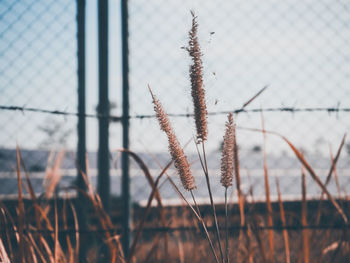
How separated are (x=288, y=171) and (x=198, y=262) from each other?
7125 millimetres

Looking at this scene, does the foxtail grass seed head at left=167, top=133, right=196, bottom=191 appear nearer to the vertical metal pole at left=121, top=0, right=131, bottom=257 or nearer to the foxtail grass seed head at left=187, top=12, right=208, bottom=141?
the foxtail grass seed head at left=187, top=12, right=208, bottom=141

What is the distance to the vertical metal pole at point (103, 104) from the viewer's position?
1.43 metres

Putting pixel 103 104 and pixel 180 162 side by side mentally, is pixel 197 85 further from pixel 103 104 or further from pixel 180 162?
pixel 103 104

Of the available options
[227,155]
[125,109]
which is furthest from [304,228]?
[125,109]

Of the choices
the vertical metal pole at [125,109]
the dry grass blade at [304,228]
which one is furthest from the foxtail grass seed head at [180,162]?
the vertical metal pole at [125,109]

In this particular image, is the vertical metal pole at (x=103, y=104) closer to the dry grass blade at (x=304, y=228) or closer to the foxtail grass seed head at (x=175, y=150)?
the dry grass blade at (x=304, y=228)

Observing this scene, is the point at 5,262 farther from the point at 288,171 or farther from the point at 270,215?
the point at 288,171

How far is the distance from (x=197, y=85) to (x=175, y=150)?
106mm

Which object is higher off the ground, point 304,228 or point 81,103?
point 81,103

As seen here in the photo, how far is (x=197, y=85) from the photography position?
22.3 inches

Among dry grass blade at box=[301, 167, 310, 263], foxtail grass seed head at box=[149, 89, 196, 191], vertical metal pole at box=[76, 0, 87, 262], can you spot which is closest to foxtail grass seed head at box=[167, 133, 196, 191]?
foxtail grass seed head at box=[149, 89, 196, 191]

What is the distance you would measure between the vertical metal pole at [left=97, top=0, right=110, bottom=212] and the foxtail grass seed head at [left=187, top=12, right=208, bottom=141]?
89cm

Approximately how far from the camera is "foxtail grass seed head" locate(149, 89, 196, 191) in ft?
1.88

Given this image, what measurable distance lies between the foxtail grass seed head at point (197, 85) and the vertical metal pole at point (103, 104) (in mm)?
893
